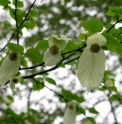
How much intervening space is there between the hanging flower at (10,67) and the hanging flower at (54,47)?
0.29ft

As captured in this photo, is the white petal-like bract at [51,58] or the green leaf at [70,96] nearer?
the white petal-like bract at [51,58]

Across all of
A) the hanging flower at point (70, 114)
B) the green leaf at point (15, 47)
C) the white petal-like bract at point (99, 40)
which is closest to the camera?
the white petal-like bract at point (99, 40)

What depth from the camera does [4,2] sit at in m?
0.85

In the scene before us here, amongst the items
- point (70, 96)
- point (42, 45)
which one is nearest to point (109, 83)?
point (70, 96)

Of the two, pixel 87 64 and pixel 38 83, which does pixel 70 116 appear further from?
pixel 87 64

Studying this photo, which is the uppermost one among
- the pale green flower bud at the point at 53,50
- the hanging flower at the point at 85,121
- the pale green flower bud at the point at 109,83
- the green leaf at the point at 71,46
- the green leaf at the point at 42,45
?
the pale green flower bud at the point at 109,83

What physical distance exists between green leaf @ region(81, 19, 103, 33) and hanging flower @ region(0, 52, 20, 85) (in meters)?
0.17

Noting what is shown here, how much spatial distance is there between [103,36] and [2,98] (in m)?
0.98

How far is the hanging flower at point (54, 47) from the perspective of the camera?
60cm

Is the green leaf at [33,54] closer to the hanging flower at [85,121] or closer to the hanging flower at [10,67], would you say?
the hanging flower at [10,67]

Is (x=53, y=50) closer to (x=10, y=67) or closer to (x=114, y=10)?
(x=10, y=67)

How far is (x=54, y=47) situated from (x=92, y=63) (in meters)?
0.09

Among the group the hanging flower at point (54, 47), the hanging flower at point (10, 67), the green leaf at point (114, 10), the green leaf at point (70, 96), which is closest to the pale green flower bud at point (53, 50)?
the hanging flower at point (54, 47)

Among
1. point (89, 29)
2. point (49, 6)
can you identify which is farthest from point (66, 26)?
point (89, 29)
